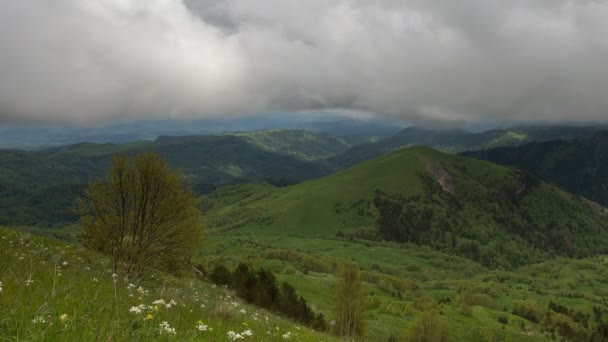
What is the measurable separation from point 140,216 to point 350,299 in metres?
48.2

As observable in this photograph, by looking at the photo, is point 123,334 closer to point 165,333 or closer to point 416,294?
point 165,333

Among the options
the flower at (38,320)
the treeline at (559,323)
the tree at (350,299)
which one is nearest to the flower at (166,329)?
the flower at (38,320)

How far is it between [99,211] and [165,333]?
108 ft

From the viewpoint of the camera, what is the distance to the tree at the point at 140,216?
1325 inches

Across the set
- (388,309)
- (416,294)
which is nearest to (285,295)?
(388,309)

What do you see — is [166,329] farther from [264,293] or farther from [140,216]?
[264,293]

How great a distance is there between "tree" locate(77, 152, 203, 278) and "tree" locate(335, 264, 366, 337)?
4410 centimetres

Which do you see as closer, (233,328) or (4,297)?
(4,297)

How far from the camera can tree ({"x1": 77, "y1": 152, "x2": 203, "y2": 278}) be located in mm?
33656

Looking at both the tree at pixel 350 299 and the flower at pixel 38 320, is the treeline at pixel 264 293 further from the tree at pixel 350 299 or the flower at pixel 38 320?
the flower at pixel 38 320

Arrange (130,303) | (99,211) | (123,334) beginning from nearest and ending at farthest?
(123,334)
(130,303)
(99,211)

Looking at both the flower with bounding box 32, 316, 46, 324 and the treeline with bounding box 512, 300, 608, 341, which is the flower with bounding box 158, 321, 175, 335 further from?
the treeline with bounding box 512, 300, 608, 341

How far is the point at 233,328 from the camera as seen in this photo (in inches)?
314

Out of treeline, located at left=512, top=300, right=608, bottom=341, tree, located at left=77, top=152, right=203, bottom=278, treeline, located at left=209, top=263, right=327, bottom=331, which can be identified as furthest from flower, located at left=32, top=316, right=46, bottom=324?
treeline, located at left=512, top=300, right=608, bottom=341
